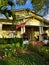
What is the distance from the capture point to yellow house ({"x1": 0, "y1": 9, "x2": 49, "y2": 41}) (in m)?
31.3

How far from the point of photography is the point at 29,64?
884 cm

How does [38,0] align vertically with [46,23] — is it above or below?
above

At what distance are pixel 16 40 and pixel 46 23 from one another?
40.8 feet

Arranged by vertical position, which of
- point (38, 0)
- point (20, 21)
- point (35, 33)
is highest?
point (38, 0)

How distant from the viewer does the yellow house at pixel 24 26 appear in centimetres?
3130

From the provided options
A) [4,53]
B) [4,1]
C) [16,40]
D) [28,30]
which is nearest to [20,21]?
[28,30]

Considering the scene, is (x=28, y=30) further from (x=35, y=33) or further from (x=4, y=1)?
(x=4, y=1)

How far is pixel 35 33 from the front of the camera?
119 feet

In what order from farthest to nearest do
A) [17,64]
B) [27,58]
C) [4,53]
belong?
[4,53]
[27,58]
[17,64]

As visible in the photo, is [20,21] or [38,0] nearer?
[38,0]

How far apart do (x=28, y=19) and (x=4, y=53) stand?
61.5 feet

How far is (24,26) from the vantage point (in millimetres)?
31766

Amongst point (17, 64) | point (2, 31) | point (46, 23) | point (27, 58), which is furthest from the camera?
point (46, 23)

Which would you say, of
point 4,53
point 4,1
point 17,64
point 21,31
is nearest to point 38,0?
point 4,1
